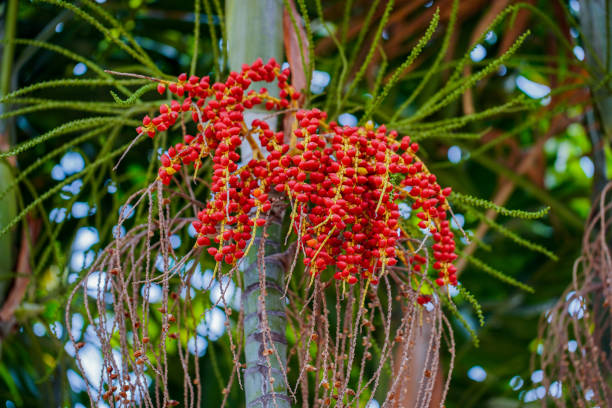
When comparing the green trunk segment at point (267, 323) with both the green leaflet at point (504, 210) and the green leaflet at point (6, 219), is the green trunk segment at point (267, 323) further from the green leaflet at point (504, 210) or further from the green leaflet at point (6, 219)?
the green leaflet at point (6, 219)

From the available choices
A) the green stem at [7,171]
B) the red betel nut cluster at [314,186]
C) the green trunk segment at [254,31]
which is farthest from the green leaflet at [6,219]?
the red betel nut cluster at [314,186]

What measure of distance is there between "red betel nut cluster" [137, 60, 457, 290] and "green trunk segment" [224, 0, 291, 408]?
8 centimetres

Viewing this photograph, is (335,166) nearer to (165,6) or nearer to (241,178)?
(241,178)

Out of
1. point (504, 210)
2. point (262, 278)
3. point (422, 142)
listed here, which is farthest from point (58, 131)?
point (422, 142)

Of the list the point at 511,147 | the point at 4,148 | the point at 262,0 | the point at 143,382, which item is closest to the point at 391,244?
the point at 143,382

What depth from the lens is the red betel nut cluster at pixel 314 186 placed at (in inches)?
45.9

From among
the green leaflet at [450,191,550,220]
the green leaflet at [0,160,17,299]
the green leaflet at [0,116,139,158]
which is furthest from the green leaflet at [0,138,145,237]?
the green leaflet at [450,191,550,220]

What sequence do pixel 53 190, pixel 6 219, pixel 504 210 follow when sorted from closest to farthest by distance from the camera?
pixel 504 210, pixel 53 190, pixel 6 219

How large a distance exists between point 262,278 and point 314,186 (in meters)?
0.18

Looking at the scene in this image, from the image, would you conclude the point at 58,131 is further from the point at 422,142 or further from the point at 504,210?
the point at 422,142

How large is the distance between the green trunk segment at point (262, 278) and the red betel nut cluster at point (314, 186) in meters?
0.08

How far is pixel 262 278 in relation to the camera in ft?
3.71

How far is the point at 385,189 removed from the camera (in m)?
1.18

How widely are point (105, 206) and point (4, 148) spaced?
0.70 m
